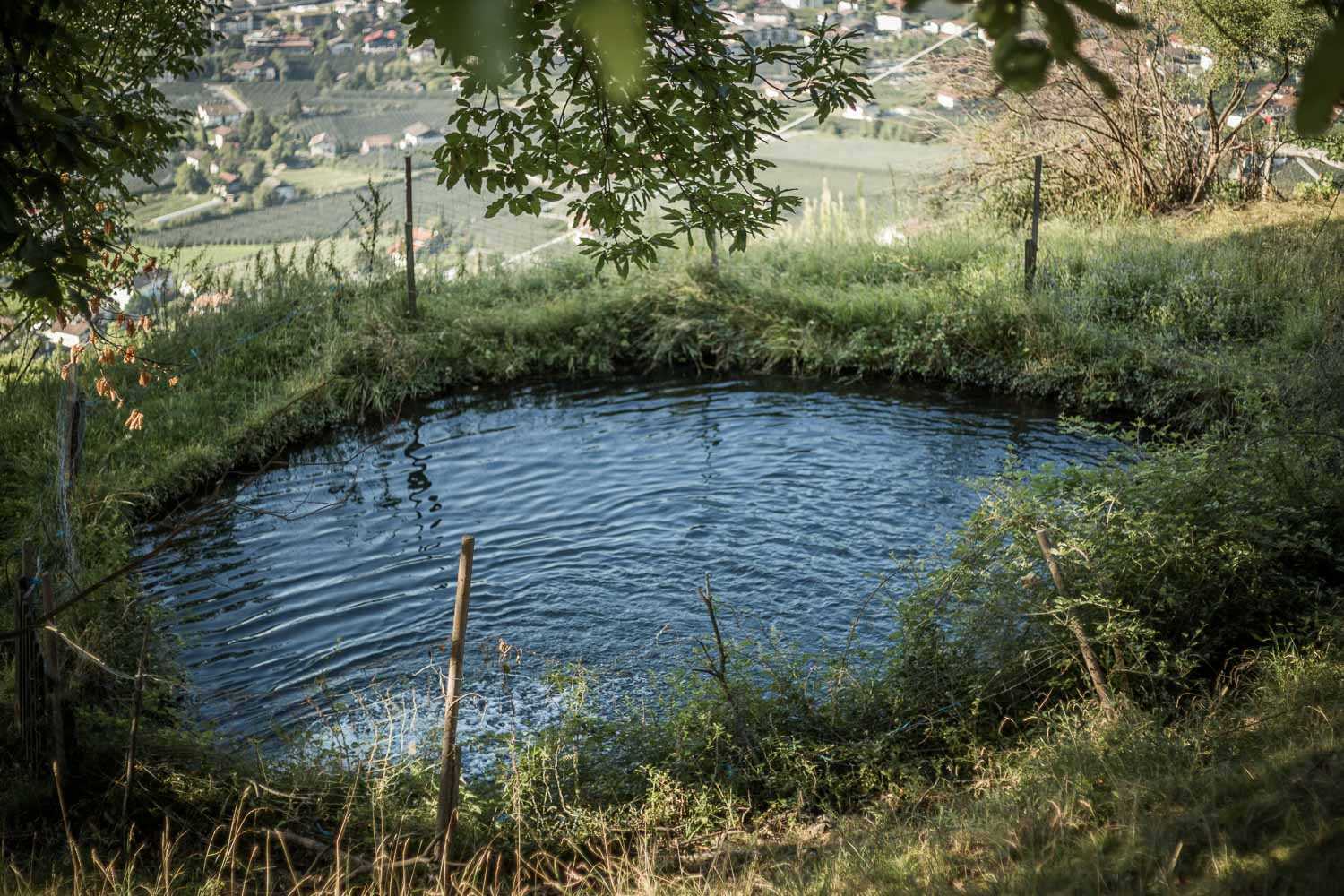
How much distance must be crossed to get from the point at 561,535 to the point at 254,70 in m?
20.8

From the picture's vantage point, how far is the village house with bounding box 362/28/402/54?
2553 cm

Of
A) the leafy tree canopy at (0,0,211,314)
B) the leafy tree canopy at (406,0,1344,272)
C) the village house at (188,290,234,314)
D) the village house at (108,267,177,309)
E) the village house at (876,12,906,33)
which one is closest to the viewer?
the leafy tree canopy at (0,0,211,314)

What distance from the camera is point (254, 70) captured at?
80.1 feet

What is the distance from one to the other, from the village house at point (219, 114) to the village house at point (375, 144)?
279 centimetres

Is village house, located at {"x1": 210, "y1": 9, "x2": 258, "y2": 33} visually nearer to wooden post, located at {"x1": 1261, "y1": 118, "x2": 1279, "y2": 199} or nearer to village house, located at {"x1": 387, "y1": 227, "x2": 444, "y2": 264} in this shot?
village house, located at {"x1": 387, "y1": 227, "x2": 444, "y2": 264}

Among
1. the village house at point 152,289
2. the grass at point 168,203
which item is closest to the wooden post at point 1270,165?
the village house at point 152,289

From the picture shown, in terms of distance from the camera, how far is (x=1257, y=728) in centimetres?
390

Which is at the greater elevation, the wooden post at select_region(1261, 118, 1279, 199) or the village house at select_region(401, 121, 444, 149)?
the village house at select_region(401, 121, 444, 149)

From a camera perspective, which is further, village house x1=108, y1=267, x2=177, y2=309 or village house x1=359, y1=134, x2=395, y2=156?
village house x1=359, y1=134, x2=395, y2=156

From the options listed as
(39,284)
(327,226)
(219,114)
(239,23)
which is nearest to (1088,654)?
(39,284)

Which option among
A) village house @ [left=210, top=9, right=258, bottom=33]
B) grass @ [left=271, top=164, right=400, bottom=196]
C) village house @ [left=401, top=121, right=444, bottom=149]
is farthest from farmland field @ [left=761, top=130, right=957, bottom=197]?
village house @ [left=210, top=9, right=258, bottom=33]

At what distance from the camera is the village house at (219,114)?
23.1 meters

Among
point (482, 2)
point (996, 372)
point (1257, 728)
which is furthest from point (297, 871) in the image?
point (996, 372)

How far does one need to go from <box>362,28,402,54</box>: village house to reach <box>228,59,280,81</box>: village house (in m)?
2.14
